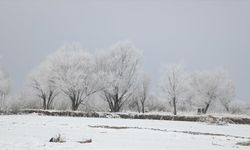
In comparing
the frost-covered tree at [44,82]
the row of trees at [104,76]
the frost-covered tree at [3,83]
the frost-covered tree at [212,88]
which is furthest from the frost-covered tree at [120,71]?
the frost-covered tree at [3,83]

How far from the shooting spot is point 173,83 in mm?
60156

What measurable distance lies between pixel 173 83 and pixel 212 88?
494 inches

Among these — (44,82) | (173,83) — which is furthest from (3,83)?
(173,83)

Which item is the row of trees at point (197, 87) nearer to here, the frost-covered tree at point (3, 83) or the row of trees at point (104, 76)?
the row of trees at point (104, 76)

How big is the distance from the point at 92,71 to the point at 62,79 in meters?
5.76

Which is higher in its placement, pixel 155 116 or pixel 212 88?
pixel 212 88

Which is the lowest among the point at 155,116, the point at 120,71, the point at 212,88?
the point at 155,116

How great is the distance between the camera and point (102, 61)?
59812 mm

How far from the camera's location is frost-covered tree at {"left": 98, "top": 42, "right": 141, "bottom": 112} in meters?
55.1

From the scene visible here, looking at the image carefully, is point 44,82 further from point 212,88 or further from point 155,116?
point 212,88

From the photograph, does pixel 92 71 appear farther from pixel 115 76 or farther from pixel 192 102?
pixel 192 102

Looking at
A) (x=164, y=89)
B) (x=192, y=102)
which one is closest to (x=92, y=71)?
(x=164, y=89)

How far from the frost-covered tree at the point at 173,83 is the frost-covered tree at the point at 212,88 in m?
7.08

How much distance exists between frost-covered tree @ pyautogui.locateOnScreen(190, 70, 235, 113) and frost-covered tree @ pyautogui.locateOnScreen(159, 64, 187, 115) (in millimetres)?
7076
